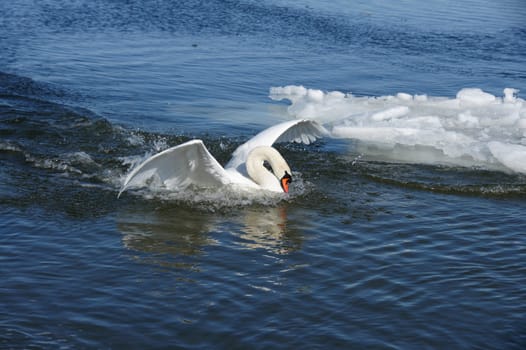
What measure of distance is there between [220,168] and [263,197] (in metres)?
0.81

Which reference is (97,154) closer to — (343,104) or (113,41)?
(343,104)

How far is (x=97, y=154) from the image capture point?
483 inches

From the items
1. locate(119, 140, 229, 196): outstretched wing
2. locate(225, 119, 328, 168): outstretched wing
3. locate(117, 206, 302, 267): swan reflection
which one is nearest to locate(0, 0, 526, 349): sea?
locate(117, 206, 302, 267): swan reflection

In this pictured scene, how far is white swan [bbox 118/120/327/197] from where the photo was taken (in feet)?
33.4

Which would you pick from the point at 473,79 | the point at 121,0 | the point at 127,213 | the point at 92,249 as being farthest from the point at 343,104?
the point at 121,0

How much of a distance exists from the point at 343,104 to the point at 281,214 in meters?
5.59

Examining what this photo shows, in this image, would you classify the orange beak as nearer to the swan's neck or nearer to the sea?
the swan's neck

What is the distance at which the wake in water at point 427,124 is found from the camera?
12.6 m

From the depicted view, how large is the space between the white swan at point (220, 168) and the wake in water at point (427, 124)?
229 cm

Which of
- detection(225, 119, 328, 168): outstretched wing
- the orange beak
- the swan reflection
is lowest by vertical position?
the swan reflection

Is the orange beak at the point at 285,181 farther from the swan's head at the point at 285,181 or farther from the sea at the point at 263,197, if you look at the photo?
the sea at the point at 263,197

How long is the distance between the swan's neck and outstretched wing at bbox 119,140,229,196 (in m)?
0.46

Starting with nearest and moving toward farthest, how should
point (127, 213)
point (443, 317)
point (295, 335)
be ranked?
1. point (295, 335)
2. point (443, 317)
3. point (127, 213)

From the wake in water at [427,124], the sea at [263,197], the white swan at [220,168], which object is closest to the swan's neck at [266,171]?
the white swan at [220,168]
